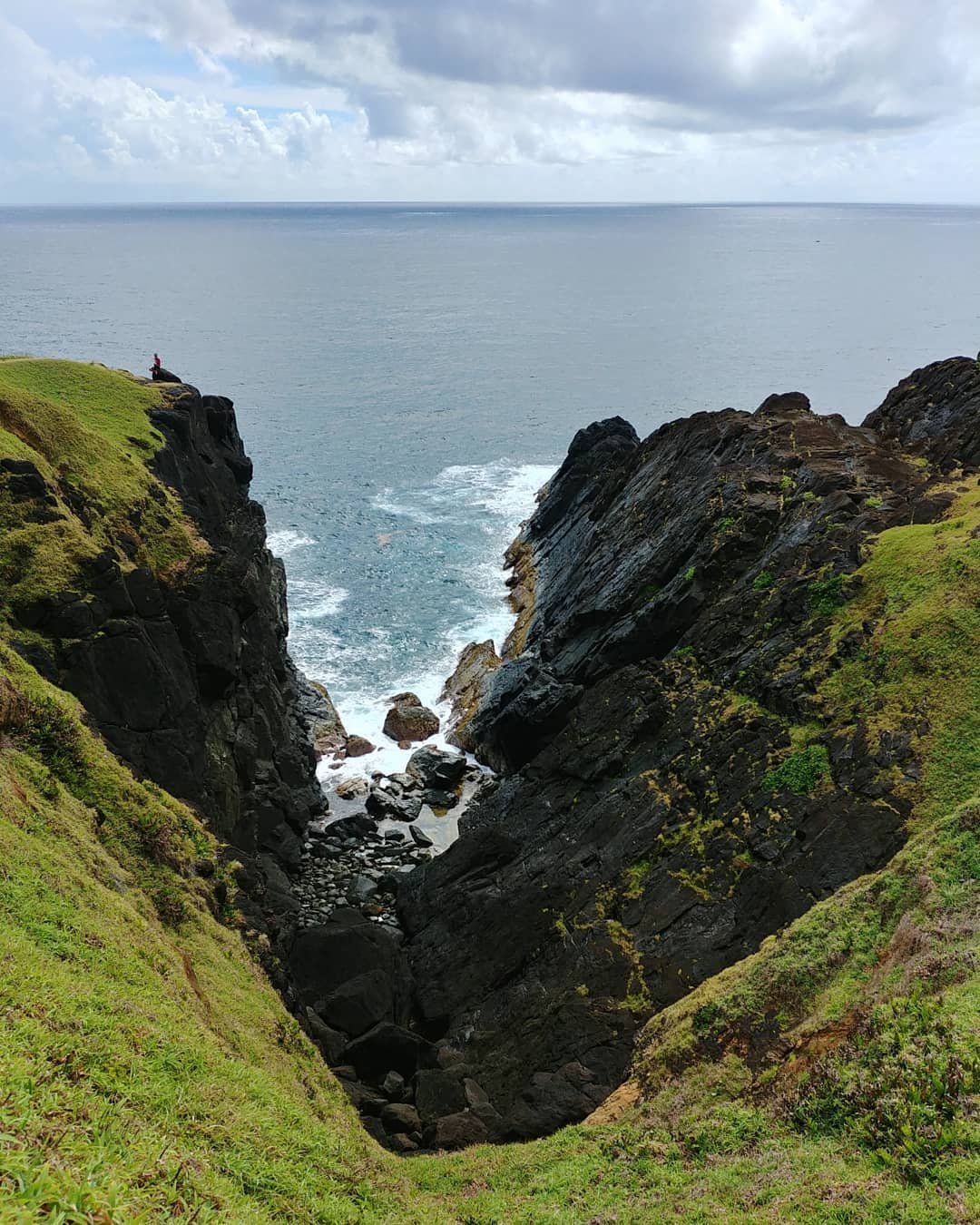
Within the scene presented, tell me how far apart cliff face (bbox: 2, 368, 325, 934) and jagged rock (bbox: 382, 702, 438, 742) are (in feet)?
20.0

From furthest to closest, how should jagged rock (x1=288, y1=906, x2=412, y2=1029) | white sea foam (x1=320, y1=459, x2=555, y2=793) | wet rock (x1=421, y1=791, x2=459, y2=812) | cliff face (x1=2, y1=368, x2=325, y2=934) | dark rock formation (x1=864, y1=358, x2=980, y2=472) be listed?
white sea foam (x1=320, y1=459, x2=555, y2=793) < wet rock (x1=421, y1=791, x2=459, y2=812) < dark rock formation (x1=864, y1=358, x2=980, y2=472) < cliff face (x1=2, y1=368, x2=325, y2=934) < jagged rock (x1=288, y1=906, x2=412, y2=1029)

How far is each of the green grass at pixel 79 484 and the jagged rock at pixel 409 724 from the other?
813 inches

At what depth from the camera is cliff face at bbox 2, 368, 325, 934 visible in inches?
1163

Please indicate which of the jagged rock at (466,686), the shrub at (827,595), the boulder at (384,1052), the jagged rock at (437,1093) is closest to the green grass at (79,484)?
the boulder at (384,1052)

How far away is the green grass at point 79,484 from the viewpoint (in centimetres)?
2983

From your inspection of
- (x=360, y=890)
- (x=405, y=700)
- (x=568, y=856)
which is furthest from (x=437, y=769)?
(x=568, y=856)

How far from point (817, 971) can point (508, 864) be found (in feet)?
53.5

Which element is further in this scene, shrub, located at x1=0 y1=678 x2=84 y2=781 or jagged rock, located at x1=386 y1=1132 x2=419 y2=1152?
jagged rock, located at x1=386 y1=1132 x2=419 y2=1152

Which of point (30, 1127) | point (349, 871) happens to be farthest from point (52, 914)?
point (349, 871)

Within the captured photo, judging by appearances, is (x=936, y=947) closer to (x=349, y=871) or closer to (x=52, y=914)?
(x=52, y=914)

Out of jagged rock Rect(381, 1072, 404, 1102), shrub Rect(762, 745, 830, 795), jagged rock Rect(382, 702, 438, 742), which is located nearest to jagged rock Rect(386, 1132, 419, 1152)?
jagged rock Rect(381, 1072, 404, 1102)

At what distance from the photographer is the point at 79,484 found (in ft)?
116

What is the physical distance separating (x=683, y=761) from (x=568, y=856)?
6150mm

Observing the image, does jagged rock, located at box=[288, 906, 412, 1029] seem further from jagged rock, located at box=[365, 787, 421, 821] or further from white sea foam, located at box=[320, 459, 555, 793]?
jagged rock, located at box=[365, 787, 421, 821]
